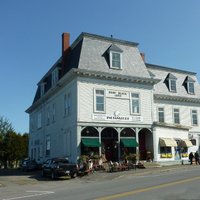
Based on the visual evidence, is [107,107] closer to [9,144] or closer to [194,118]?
[194,118]

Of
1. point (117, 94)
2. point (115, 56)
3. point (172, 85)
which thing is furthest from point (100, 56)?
point (172, 85)

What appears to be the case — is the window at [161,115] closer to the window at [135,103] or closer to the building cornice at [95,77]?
the building cornice at [95,77]

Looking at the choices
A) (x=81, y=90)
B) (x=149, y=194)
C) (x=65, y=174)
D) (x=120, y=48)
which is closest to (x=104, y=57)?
(x=120, y=48)

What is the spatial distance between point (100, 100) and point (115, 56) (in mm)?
4968

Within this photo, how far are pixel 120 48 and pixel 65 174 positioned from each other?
14.9 meters

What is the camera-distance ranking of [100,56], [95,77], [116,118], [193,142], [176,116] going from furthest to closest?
1. [193,142]
2. [176,116]
3. [100,56]
4. [116,118]
5. [95,77]

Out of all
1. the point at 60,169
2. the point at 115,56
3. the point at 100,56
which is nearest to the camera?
the point at 60,169

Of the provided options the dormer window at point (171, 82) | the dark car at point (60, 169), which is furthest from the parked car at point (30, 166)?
the dormer window at point (171, 82)

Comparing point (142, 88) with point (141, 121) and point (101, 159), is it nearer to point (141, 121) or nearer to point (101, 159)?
point (141, 121)

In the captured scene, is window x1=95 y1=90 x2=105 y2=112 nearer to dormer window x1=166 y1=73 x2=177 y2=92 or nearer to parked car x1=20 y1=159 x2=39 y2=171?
parked car x1=20 y1=159 x2=39 y2=171

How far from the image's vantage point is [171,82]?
4209 cm

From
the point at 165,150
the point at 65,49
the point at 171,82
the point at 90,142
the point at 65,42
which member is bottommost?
the point at 165,150

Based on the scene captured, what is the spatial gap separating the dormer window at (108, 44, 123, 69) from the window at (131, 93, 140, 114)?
10.6ft

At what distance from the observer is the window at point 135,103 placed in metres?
33.3
